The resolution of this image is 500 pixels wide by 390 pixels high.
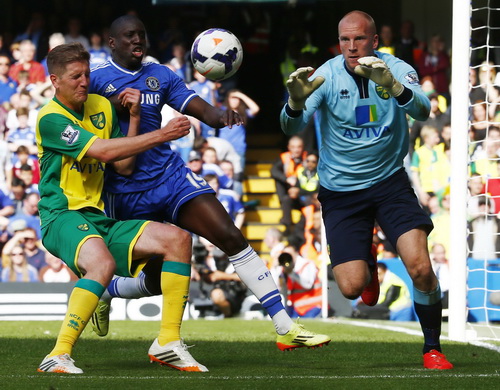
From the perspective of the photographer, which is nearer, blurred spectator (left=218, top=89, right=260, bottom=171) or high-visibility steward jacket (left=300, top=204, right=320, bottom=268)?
high-visibility steward jacket (left=300, top=204, right=320, bottom=268)

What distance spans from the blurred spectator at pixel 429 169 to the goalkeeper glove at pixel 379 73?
7842 mm

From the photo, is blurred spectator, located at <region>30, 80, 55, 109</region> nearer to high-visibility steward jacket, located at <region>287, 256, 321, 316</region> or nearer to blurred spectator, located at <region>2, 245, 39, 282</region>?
blurred spectator, located at <region>2, 245, 39, 282</region>

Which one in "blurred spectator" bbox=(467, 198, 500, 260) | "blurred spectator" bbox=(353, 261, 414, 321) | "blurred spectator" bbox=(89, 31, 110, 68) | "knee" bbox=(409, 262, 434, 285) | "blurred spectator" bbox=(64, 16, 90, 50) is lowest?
"blurred spectator" bbox=(353, 261, 414, 321)

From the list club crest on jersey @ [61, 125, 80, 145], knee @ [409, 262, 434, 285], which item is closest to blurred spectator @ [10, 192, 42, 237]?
club crest on jersey @ [61, 125, 80, 145]

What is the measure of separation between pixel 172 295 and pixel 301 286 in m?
6.75

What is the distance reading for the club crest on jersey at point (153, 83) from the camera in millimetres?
7117

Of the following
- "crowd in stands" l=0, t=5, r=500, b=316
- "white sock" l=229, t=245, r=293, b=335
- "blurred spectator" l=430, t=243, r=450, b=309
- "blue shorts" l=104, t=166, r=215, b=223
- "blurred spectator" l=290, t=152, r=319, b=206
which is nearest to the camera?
"white sock" l=229, t=245, r=293, b=335

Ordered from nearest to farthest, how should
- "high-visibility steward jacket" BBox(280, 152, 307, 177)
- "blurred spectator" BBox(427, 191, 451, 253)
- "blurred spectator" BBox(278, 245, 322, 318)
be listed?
"blurred spectator" BBox(278, 245, 322, 318), "blurred spectator" BBox(427, 191, 451, 253), "high-visibility steward jacket" BBox(280, 152, 307, 177)

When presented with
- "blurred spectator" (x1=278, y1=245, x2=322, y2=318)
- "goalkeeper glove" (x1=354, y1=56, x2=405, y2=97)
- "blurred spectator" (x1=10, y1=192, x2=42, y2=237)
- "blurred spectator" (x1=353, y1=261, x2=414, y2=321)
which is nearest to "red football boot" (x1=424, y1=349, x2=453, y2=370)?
"goalkeeper glove" (x1=354, y1=56, x2=405, y2=97)

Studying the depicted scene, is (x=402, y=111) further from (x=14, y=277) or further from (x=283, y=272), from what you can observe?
(x=14, y=277)

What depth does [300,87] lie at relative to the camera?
6.54 meters

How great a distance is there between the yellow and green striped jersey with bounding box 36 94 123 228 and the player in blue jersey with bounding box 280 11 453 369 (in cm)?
128

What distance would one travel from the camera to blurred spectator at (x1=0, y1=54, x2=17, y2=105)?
51.4 ft

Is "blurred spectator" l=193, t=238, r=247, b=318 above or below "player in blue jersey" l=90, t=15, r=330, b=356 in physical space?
below
